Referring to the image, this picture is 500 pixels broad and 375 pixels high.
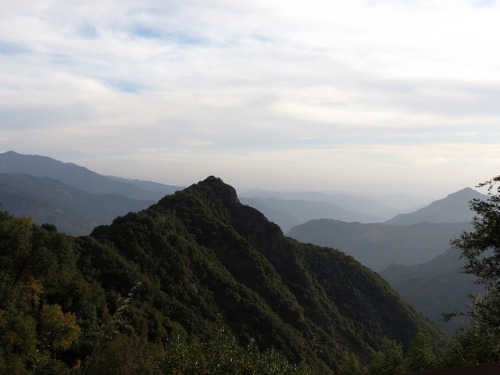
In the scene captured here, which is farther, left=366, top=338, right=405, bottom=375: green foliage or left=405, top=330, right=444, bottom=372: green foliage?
left=366, top=338, right=405, bottom=375: green foliage

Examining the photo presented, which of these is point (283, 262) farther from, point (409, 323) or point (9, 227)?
point (9, 227)

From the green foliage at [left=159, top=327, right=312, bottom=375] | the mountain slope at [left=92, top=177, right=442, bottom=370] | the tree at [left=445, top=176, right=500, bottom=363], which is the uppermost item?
the tree at [left=445, top=176, right=500, bottom=363]

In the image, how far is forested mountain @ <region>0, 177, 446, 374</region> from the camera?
3588 centimetres

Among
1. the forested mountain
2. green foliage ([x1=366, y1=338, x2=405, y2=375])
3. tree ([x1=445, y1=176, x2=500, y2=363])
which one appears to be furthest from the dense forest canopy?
tree ([x1=445, y1=176, x2=500, y2=363])

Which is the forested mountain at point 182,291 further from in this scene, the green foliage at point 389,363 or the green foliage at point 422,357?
the green foliage at point 422,357

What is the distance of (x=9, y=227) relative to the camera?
40.5 m

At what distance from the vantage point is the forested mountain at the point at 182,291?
118ft

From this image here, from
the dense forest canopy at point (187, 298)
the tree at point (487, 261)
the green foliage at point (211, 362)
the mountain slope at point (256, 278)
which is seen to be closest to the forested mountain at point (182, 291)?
the dense forest canopy at point (187, 298)

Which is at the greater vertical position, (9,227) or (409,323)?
(9,227)

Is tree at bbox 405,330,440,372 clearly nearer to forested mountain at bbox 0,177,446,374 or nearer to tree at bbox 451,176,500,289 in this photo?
tree at bbox 451,176,500,289

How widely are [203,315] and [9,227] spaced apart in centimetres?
4581

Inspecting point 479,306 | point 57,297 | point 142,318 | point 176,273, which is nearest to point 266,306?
point 176,273

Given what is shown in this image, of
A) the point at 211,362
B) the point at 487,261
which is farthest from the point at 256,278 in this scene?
the point at 211,362

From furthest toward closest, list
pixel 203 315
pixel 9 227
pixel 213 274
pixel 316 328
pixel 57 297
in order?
1. pixel 316 328
2. pixel 213 274
3. pixel 203 315
4. pixel 57 297
5. pixel 9 227
